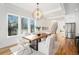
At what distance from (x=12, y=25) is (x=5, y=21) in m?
0.14

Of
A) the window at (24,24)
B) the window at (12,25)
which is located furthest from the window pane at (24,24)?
the window at (12,25)

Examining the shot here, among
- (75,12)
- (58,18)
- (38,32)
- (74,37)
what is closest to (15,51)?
(38,32)

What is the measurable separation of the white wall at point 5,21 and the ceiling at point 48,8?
91 millimetres

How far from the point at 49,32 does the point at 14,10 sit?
735mm

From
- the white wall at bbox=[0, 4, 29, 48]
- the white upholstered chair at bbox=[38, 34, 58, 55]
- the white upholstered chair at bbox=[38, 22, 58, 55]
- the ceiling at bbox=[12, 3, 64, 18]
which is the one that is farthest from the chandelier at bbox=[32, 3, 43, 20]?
the white upholstered chair at bbox=[38, 34, 58, 55]

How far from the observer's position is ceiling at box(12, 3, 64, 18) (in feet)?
6.36

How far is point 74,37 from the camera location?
6.41 ft

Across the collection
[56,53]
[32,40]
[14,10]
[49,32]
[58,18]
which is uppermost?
[14,10]

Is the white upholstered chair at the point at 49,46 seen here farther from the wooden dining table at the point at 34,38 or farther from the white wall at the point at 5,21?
the white wall at the point at 5,21

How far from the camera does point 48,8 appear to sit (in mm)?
1953

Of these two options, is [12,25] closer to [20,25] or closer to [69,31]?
[20,25]

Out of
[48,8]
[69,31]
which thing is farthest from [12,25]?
[69,31]

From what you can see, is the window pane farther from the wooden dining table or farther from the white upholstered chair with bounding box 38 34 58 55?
the white upholstered chair with bounding box 38 34 58 55

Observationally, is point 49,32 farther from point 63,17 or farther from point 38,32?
point 63,17
